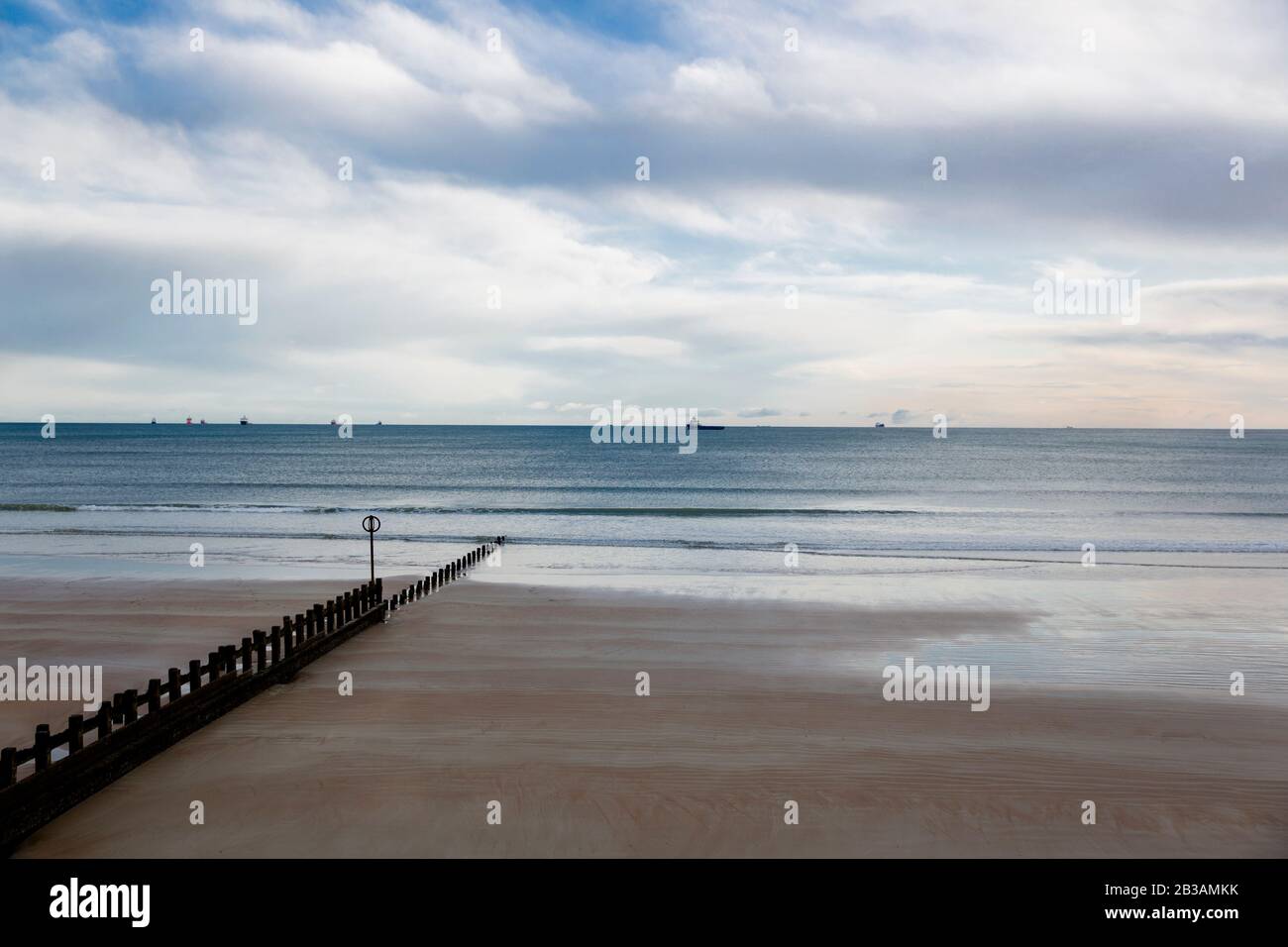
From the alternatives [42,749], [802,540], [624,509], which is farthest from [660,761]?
[624,509]

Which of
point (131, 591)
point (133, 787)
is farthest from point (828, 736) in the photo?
point (131, 591)

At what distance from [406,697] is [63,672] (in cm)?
718

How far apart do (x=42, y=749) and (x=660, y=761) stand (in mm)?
7537

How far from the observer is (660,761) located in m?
12.5

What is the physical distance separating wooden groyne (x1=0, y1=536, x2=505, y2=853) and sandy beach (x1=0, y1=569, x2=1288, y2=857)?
23cm

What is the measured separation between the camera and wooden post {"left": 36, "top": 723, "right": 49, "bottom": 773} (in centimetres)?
1010

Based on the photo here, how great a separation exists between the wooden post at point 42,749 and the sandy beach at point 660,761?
695 millimetres

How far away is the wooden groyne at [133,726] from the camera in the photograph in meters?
9.84

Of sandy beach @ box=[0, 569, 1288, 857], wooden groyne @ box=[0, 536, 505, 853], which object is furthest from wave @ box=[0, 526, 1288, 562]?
wooden groyne @ box=[0, 536, 505, 853]

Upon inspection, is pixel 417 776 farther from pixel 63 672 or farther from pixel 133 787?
pixel 63 672

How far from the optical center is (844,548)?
40.8 metres
